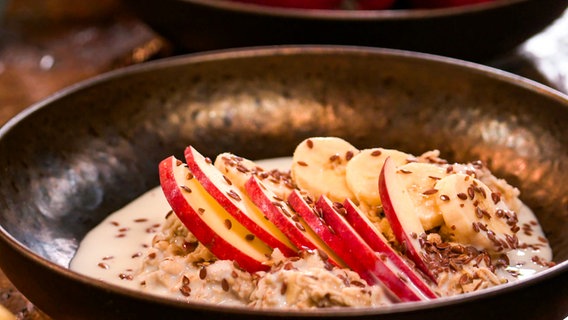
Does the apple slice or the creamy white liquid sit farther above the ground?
the apple slice

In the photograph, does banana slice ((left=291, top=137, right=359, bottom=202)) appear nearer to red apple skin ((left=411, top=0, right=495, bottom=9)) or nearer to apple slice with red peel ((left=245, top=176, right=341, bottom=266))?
apple slice with red peel ((left=245, top=176, right=341, bottom=266))

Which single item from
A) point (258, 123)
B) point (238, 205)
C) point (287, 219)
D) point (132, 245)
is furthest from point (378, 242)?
point (258, 123)

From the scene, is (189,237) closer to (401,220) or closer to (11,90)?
(401,220)

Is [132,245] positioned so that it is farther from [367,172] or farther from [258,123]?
[258,123]

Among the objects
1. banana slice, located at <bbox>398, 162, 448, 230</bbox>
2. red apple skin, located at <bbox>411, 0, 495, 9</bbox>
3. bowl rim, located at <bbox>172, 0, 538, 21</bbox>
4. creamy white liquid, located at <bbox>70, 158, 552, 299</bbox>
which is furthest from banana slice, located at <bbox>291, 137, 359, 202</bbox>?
red apple skin, located at <bbox>411, 0, 495, 9</bbox>

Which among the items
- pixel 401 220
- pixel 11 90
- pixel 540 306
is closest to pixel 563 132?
pixel 401 220

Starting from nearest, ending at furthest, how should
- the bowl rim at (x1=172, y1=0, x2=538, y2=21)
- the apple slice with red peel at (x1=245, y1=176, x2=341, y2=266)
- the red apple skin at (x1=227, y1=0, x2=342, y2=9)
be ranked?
the apple slice with red peel at (x1=245, y1=176, x2=341, y2=266) → the bowl rim at (x1=172, y1=0, x2=538, y2=21) → the red apple skin at (x1=227, y1=0, x2=342, y2=9)

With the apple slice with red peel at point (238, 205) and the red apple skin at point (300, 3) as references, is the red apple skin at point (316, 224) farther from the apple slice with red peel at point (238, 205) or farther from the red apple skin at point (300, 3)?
the red apple skin at point (300, 3)

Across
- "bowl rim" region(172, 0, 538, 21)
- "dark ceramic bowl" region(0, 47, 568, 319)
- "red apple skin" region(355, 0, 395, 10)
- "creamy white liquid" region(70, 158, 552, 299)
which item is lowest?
"creamy white liquid" region(70, 158, 552, 299)
